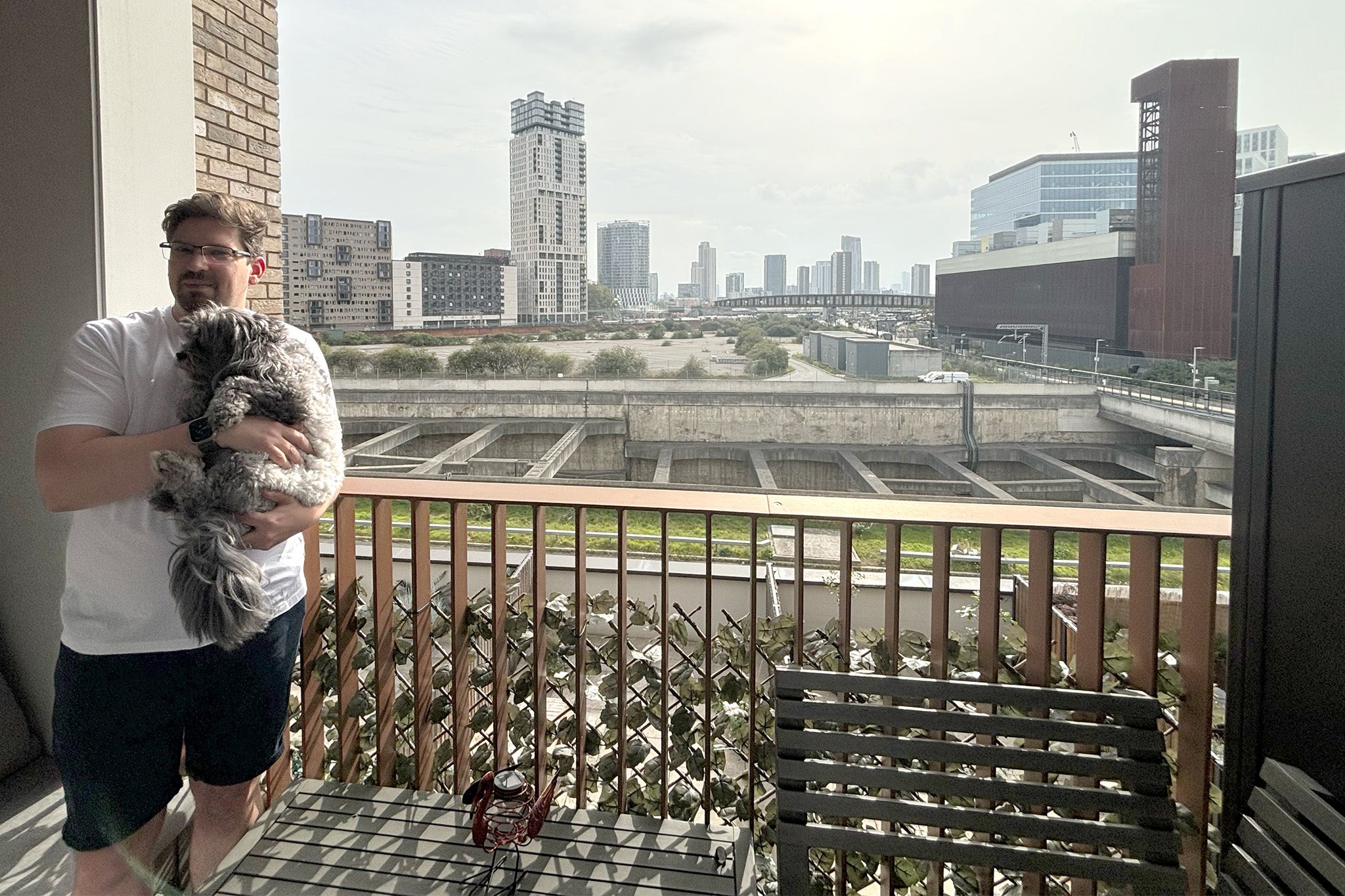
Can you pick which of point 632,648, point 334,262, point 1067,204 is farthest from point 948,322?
point 334,262

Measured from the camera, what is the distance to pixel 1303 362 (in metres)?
1.02

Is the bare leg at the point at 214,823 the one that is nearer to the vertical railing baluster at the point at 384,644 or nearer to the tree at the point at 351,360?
the vertical railing baluster at the point at 384,644

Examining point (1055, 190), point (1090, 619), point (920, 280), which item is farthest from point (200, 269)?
point (1055, 190)

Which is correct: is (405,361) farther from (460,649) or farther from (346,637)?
(460,649)

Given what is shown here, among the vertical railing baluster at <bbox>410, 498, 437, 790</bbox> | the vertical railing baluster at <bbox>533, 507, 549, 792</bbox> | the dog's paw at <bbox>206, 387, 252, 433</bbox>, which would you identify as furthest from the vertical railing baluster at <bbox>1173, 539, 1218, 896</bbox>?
the dog's paw at <bbox>206, 387, 252, 433</bbox>

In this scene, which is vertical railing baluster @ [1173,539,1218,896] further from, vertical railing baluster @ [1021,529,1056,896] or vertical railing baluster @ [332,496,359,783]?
vertical railing baluster @ [332,496,359,783]

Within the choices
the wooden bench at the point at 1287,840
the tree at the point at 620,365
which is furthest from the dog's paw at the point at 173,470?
the tree at the point at 620,365

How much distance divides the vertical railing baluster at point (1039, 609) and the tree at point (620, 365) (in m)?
1.61

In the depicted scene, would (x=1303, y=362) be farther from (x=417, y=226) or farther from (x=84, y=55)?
(x=417, y=226)

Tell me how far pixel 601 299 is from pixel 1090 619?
217 centimetres

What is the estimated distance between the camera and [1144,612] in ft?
4.71

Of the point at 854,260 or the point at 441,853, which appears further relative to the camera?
the point at 854,260

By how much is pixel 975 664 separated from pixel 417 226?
296 cm

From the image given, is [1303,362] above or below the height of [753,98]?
below
